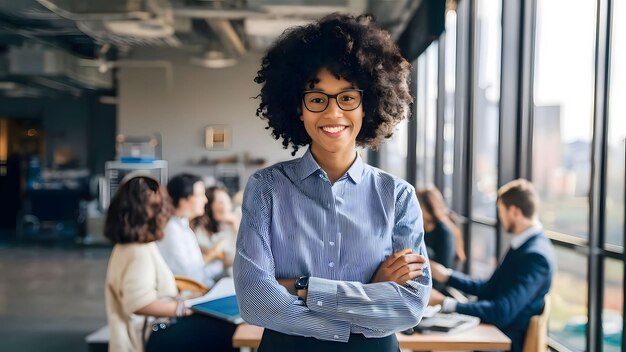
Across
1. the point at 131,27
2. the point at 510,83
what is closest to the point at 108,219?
the point at 510,83

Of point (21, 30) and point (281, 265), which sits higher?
point (21, 30)

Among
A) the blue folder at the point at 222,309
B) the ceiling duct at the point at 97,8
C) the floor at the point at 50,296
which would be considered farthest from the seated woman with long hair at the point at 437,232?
the ceiling duct at the point at 97,8

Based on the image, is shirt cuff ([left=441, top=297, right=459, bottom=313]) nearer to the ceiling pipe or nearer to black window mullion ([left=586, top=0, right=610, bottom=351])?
black window mullion ([left=586, top=0, right=610, bottom=351])

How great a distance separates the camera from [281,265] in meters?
1.50

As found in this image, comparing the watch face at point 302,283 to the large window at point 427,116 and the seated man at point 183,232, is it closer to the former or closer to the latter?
the seated man at point 183,232

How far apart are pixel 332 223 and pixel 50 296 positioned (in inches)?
273

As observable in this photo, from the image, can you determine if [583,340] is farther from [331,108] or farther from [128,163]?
[128,163]

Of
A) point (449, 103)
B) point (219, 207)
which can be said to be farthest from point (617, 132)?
point (449, 103)

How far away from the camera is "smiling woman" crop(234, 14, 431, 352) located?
1.47 meters

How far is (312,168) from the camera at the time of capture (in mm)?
1542

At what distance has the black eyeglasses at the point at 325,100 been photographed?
1.49m

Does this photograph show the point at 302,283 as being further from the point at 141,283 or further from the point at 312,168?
the point at 141,283

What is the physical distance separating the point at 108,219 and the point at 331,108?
183 cm

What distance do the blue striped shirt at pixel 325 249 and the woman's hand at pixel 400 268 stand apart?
0.02 metres
